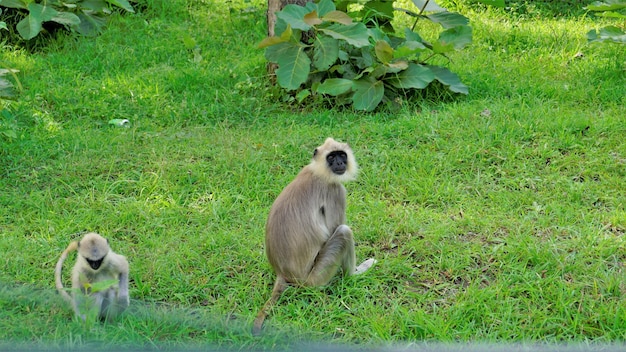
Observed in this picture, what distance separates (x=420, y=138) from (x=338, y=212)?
6.78 ft

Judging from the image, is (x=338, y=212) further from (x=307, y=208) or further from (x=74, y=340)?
(x=74, y=340)

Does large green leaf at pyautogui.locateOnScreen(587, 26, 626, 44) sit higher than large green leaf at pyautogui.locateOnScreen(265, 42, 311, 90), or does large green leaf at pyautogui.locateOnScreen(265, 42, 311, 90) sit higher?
large green leaf at pyautogui.locateOnScreen(265, 42, 311, 90)

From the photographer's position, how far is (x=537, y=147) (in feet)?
20.1

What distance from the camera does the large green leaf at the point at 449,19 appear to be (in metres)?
7.32

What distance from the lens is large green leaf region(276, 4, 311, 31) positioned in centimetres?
669

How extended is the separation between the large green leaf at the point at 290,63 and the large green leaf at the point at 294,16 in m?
0.25

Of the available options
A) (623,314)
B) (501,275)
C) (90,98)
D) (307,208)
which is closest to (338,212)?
(307,208)

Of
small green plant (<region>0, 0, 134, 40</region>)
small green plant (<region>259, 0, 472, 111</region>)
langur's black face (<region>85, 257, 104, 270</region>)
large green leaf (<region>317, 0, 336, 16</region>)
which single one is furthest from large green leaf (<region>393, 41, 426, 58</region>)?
langur's black face (<region>85, 257, 104, 270</region>)

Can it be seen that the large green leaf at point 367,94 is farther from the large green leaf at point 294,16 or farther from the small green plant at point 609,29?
the small green plant at point 609,29

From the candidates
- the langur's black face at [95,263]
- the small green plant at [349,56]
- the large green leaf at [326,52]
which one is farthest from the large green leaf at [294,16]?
the langur's black face at [95,263]

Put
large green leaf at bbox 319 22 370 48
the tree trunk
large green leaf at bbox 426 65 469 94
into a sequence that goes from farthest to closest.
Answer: the tree trunk, large green leaf at bbox 426 65 469 94, large green leaf at bbox 319 22 370 48

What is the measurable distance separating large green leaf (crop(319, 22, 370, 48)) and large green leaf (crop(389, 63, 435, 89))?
575 mm

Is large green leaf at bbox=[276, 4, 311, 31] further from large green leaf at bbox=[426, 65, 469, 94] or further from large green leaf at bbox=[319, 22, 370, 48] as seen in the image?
large green leaf at bbox=[426, 65, 469, 94]

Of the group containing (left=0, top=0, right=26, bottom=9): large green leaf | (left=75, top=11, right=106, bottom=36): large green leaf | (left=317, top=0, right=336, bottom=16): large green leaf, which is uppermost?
(left=0, top=0, right=26, bottom=9): large green leaf
